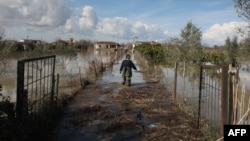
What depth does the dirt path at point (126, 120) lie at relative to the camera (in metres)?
9.02

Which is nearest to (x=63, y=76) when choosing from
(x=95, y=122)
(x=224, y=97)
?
(x=95, y=122)

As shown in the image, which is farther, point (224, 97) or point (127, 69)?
point (127, 69)

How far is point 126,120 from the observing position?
10727 mm

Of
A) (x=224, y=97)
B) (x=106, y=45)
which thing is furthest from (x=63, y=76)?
(x=106, y=45)

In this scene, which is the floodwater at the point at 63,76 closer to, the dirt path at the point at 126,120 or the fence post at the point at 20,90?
the dirt path at the point at 126,120

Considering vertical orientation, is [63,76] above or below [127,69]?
below

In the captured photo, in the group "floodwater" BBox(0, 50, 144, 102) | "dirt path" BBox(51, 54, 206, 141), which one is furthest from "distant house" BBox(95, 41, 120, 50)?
"dirt path" BBox(51, 54, 206, 141)

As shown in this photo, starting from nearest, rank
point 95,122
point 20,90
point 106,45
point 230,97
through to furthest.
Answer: point 20,90 → point 230,97 → point 95,122 → point 106,45

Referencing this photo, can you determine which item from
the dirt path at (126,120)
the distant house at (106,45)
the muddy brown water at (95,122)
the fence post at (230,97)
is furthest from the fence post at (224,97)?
the distant house at (106,45)

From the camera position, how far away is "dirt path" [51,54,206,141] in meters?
9.02

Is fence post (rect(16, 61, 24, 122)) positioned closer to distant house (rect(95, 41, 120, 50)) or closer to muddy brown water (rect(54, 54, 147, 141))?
muddy brown water (rect(54, 54, 147, 141))

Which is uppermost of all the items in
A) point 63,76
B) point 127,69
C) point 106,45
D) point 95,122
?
point 106,45

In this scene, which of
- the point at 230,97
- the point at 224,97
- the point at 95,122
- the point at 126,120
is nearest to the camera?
the point at 230,97

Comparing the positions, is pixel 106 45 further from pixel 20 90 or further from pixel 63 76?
pixel 20 90
